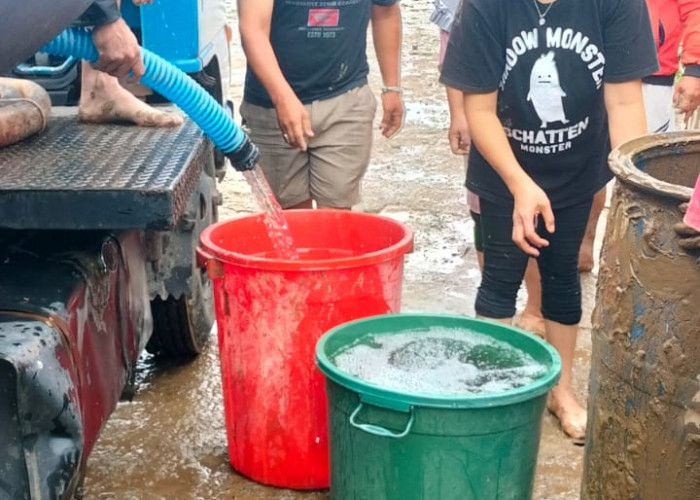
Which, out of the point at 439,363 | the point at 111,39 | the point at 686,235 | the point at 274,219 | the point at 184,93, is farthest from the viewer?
the point at 274,219

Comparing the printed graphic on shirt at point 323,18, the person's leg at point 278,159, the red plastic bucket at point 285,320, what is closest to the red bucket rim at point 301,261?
the red plastic bucket at point 285,320

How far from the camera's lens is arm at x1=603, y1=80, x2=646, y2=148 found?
293 centimetres

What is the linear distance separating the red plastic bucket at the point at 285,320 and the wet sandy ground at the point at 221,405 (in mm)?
138

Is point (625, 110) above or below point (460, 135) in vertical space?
above

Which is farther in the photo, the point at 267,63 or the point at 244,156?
the point at 267,63

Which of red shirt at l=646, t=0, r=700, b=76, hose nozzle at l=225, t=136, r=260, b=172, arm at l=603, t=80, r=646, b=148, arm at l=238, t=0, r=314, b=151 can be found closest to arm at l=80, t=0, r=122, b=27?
hose nozzle at l=225, t=136, r=260, b=172

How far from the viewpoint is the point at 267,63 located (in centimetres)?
342

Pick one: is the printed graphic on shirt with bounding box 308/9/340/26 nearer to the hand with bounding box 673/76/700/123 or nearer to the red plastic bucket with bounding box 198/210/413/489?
the red plastic bucket with bounding box 198/210/413/489

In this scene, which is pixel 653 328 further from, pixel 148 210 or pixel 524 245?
pixel 148 210

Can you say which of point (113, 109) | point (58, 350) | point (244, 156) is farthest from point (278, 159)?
point (58, 350)

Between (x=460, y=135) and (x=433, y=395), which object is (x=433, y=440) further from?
(x=460, y=135)

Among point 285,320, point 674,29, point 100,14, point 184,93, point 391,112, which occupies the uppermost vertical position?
point 100,14

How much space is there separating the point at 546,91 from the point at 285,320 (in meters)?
1.04

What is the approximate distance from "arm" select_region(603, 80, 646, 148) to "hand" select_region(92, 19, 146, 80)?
1.41m
